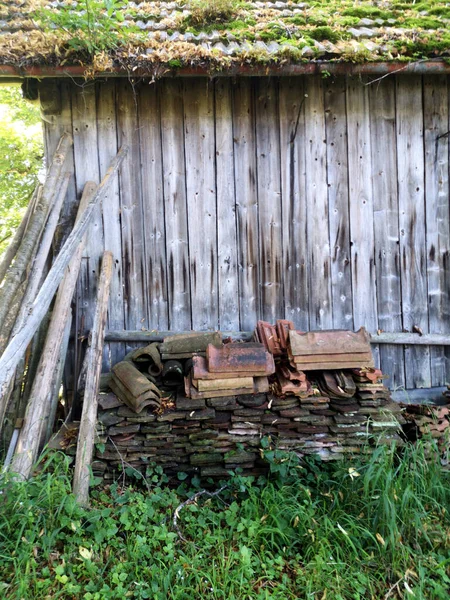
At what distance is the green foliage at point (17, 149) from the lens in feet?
22.0

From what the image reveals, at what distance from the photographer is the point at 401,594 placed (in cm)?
221

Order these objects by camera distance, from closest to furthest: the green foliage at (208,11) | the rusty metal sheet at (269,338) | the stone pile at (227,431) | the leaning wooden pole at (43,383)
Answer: the leaning wooden pole at (43,383) → the stone pile at (227,431) → the rusty metal sheet at (269,338) → the green foliage at (208,11)

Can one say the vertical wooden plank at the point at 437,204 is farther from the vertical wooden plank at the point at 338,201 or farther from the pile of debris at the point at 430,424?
the vertical wooden plank at the point at 338,201

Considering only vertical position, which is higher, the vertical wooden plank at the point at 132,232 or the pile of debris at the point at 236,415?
the vertical wooden plank at the point at 132,232

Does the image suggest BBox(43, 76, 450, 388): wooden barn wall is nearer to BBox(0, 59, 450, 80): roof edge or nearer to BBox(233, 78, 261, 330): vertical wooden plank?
BBox(233, 78, 261, 330): vertical wooden plank

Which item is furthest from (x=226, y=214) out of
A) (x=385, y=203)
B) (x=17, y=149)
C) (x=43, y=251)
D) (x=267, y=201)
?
(x=17, y=149)

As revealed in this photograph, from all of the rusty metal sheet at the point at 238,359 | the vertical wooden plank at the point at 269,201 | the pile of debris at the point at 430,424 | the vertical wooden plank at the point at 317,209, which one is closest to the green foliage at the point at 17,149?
the vertical wooden plank at the point at 269,201

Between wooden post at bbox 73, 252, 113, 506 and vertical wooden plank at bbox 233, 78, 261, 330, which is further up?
vertical wooden plank at bbox 233, 78, 261, 330

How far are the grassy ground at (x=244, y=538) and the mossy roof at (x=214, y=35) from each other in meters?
3.22

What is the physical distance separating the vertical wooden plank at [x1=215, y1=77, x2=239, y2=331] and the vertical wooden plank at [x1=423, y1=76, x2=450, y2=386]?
6.54 feet

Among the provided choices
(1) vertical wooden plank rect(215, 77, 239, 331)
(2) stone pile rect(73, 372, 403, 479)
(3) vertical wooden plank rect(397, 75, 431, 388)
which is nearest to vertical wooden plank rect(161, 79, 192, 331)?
(1) vertical wooden plank rect(215, 77, 239, 331)

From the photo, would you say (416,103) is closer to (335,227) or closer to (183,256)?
(335,227)

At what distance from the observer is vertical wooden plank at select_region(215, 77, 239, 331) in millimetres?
3904

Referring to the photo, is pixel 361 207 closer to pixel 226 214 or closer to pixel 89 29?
pixel 226 214
